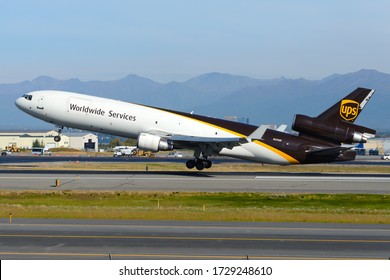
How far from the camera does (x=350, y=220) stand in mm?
32812

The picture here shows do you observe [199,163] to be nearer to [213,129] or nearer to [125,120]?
[213,129]

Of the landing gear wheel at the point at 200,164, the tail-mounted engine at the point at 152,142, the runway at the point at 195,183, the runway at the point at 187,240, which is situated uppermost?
the tail-mounted engine at the point at 152,142

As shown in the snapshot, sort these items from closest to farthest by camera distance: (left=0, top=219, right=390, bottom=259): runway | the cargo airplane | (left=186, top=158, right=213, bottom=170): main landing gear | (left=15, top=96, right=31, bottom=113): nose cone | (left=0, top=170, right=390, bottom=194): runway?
1. (left=0, top=219, right=390, bottom=259): runway
2. (left=0, top=170, right=390, bottom=194): runway
3. the cargo airplane
4. (left=186, top=158, right=213, bottom=170): main landing gear
5. (left=15, top=96, right=31, bottom=113): nose cone

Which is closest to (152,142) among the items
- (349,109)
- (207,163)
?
(207,163)

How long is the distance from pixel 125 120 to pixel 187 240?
114 ft

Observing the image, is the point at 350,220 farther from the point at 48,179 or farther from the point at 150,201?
the point at 48,179

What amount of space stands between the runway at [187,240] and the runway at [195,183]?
59.5 ft

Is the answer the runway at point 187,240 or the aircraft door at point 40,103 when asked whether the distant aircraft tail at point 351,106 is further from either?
the runway at point 187,240

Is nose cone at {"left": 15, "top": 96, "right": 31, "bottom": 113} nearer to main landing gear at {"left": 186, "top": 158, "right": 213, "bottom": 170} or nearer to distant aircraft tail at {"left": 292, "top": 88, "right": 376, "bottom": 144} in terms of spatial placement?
main landing gear at {"left": 186, "top": 158, "right": 213, "bottom": 170}

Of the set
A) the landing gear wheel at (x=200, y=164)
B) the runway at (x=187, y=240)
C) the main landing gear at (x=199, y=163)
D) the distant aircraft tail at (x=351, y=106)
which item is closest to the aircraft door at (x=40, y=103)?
the main landing gear at (x=199, y=163)

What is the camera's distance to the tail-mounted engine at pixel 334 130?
59219 mm

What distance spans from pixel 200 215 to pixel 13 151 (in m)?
136

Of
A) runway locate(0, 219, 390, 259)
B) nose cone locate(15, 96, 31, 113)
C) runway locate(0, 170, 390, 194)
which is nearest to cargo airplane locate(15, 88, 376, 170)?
nose cone locate(15, 96, 31, 113)

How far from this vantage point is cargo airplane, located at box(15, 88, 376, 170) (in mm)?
59000
